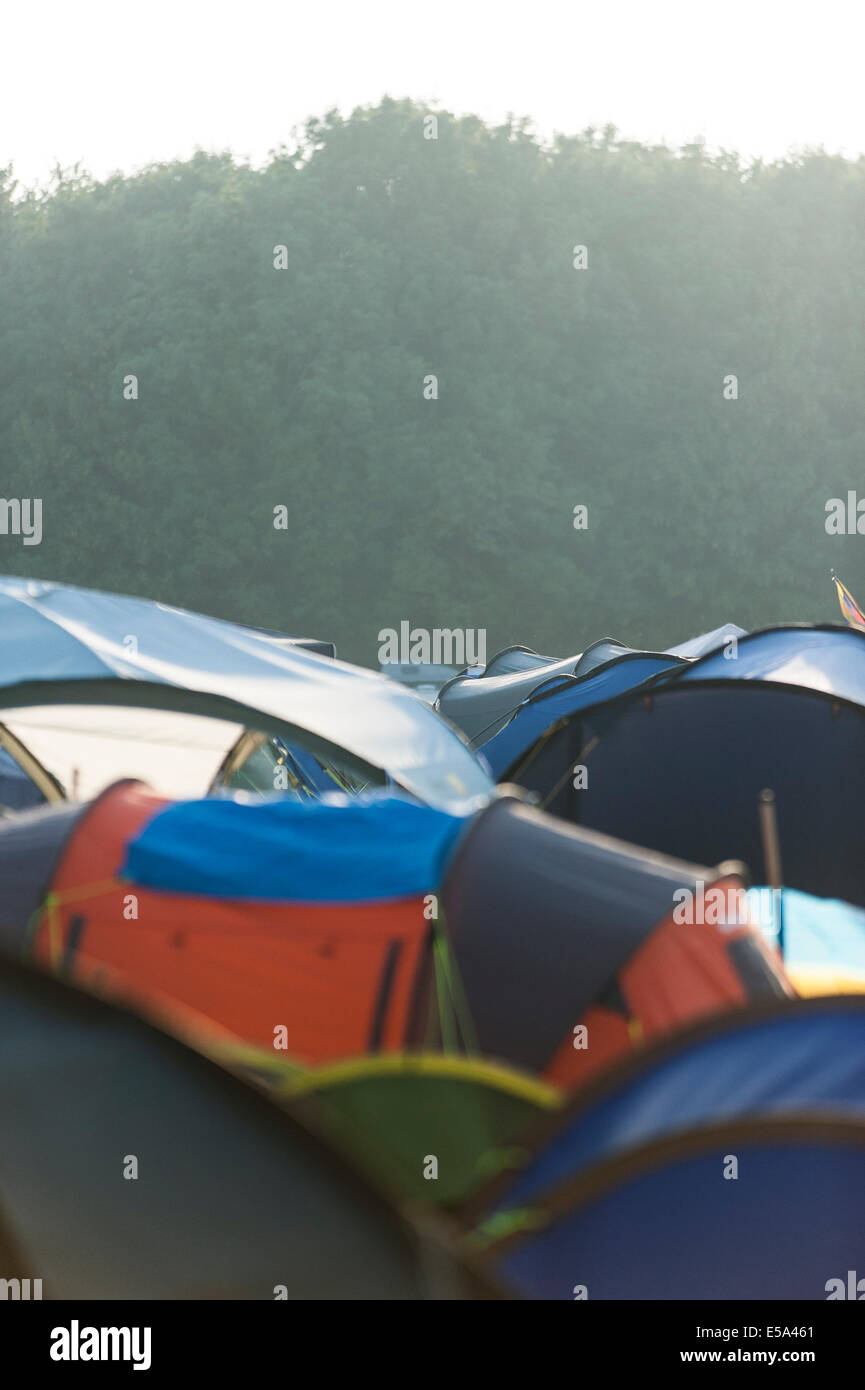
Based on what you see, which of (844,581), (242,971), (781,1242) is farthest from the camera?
(844,581)

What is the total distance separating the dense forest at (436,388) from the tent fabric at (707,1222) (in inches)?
1085

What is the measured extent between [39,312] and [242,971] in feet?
102

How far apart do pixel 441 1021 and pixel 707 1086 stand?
90 cm

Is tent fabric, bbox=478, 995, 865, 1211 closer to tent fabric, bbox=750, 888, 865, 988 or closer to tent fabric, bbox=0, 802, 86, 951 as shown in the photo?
tent fabric, bbox=750, 888, 865, 988

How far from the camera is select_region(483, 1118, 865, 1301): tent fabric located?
8.61ft

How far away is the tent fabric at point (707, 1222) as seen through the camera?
2.62m

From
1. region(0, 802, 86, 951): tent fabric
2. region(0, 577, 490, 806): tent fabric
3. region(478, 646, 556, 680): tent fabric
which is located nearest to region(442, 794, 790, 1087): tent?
region(0, 802, 86, 951): tent fabric

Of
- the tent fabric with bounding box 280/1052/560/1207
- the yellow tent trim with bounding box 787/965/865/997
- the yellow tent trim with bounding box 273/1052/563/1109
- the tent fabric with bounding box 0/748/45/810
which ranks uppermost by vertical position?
the tent fabric with bounding box 0/748/45/810

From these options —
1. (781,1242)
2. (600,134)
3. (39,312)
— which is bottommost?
(781,1242)

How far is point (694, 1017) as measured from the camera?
3.34m

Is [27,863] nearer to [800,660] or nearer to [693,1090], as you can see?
[693,1090]

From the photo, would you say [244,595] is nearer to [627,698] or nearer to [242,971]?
[627,698]

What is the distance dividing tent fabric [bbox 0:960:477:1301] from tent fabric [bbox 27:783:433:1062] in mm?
783

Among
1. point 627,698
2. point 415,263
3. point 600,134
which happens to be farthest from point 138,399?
point 627,698
